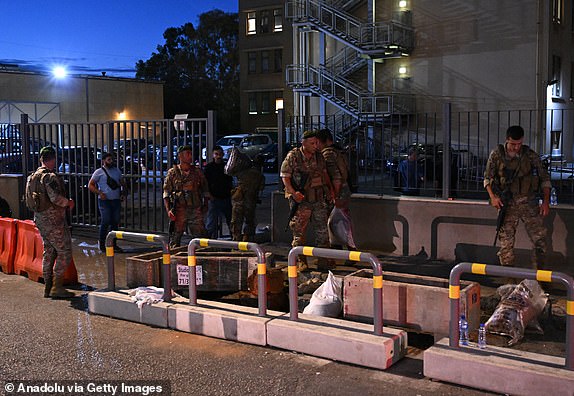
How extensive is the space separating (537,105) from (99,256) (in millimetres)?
20613

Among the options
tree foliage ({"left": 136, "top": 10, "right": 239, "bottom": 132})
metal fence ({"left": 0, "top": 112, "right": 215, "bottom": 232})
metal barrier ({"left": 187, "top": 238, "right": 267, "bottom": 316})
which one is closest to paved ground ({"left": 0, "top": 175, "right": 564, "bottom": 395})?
metal barrier ({"left": 187, "top": 238, "right": 267, "bottom": 316})

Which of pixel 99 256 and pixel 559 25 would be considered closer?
pixel 99 256

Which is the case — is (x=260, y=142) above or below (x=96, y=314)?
above

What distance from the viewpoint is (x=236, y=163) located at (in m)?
10.7

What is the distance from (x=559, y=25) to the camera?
28.0 metres

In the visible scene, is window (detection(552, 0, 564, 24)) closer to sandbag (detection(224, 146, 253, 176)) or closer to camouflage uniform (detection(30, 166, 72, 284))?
sandbag (detection(224, 146, 253, 176))

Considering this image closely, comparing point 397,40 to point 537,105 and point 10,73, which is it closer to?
Result: point 537,105

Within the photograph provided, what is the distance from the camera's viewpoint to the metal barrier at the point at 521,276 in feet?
15.4

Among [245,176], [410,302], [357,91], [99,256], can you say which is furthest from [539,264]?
[357,91]

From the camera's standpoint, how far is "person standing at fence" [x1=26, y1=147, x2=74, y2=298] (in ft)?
26.7

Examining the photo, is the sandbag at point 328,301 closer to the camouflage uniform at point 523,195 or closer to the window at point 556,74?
the camouflage uniform at point 523,195

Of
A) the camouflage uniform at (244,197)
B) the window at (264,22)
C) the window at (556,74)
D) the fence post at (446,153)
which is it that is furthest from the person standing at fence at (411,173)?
the window at (264,22)

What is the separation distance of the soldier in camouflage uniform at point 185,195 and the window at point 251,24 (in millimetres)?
37808

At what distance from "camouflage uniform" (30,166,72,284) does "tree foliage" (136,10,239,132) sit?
170ft
